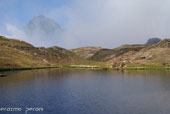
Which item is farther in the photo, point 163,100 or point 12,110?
point 163,100

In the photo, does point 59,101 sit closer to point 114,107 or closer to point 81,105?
point 81,105

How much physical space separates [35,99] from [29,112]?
13.0m

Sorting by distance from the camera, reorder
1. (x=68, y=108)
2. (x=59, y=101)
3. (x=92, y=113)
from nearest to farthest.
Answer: (x=92, y=113), (x=68, y=108), (x=59, y=101)

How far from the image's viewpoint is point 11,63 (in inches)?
7525

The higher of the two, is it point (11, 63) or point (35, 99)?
point (11, 63)

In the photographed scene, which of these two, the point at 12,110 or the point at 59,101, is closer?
the point at 12,110

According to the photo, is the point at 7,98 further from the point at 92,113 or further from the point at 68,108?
the point at 92,113

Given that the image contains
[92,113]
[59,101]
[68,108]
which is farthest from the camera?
[59,101]

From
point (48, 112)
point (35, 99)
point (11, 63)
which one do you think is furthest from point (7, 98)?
point (11, 63)

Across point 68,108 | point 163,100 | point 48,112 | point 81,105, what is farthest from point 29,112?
point 163,100

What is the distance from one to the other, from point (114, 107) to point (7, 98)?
29660 mm

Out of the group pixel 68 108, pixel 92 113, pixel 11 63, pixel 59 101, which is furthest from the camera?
pixel 11 63

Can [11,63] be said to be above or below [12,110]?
above

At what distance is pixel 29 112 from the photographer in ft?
152
